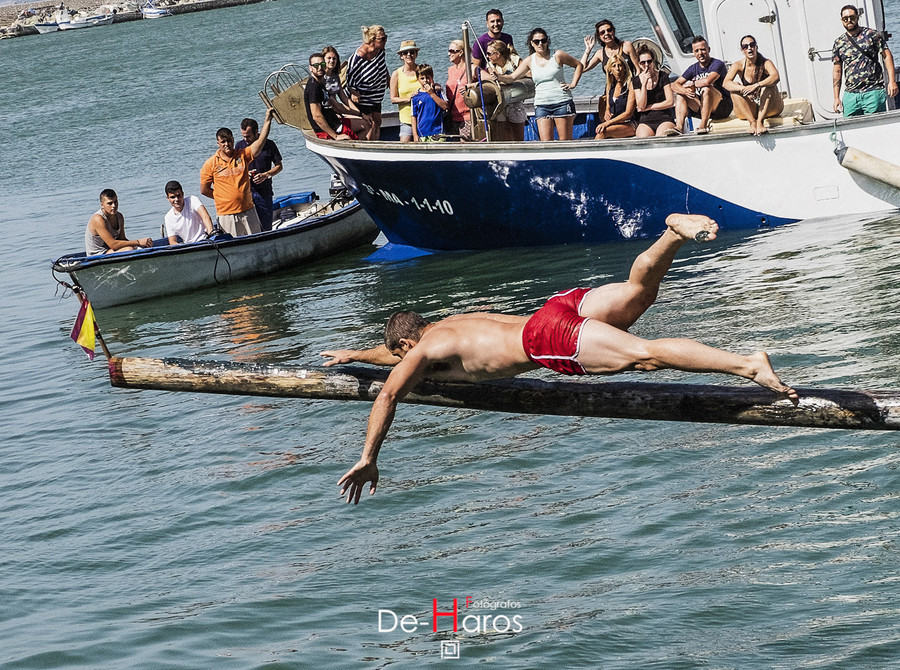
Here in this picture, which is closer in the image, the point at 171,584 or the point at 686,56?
the point at 171,584

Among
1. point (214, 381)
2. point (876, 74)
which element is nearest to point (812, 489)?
point (214, 381)

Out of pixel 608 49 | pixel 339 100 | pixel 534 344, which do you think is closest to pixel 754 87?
pixel 608 49

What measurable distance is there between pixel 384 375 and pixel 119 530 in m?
3.31

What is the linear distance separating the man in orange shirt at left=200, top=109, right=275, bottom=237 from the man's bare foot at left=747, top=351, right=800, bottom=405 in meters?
11.9

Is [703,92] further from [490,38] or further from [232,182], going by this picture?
[232,182]

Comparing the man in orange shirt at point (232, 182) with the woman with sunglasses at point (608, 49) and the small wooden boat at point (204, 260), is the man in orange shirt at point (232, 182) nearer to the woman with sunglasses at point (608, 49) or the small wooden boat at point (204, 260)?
the small wooden boat at point (204, 260)

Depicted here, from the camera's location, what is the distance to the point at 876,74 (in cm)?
1494

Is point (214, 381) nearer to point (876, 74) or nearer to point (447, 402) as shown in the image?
point (447, 402)

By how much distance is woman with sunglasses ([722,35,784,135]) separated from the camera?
14703 mm

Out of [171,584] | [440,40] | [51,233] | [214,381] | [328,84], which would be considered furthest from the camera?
[440,40]

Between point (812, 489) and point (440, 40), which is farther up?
point (440, 40)

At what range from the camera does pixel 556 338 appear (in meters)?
7.03

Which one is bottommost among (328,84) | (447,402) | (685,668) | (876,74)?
(685,668)

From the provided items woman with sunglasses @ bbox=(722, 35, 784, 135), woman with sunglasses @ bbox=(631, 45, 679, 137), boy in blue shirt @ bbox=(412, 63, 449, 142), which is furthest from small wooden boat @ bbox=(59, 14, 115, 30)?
woman with sunglasses @ bbox=(722, 35, 784, 135)
